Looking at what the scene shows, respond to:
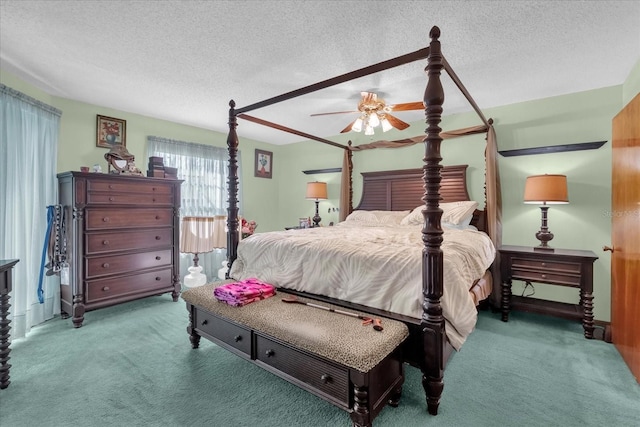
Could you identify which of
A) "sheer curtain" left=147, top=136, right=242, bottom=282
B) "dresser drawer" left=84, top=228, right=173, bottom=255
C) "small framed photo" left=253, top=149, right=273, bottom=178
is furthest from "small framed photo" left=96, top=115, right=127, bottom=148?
"small framed photo" left=253, top=149, right=273, bottom=178

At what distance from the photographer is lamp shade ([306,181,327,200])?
16.6 ft

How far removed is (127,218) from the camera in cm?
339

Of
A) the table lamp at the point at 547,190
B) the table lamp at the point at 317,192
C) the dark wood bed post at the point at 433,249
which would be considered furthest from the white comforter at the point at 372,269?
the table lamp at the point at 317,192

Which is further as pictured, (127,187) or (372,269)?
(127,187)

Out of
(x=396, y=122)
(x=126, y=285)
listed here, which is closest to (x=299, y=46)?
(x=396, y=122)

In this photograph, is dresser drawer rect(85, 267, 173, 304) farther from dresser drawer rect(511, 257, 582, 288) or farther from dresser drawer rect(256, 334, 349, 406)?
dresser drawer rect(511, 257, 582, 288)

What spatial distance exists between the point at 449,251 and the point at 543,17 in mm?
1732

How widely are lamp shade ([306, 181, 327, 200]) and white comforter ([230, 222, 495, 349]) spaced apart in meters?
2.32

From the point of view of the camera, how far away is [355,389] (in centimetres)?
143

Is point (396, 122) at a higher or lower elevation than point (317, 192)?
higher

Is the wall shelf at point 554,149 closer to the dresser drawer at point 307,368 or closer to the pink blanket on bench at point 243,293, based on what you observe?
the pink blanket on bench at point 243,293

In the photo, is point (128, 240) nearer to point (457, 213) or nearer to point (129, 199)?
point (129, 199)

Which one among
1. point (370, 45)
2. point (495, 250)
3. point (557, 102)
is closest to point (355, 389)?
point (370, 45)

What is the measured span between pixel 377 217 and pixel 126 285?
10.9 feet
